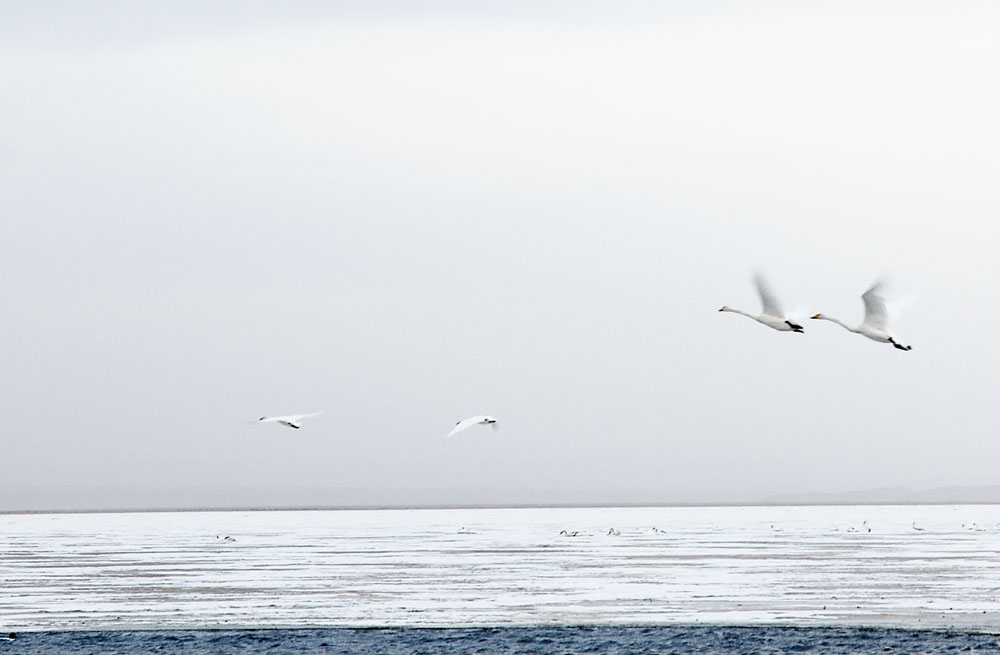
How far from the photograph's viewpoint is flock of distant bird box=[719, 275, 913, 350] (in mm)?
23859

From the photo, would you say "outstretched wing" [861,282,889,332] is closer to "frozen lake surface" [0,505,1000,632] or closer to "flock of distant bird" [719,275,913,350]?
"flock of distant bird" [719,275,913,350]

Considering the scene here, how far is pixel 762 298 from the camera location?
940 inches

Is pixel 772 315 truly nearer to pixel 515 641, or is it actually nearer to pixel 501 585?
pixel 515 641

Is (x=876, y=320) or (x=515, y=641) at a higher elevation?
(x=876, y=320)

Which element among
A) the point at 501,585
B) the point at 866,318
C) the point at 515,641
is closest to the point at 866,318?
the point at 866,318

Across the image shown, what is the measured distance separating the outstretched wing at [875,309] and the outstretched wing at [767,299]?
Answer: 1.41m

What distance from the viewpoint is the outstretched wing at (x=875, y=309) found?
78.5 feet

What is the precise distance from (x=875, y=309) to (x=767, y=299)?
1870 mm

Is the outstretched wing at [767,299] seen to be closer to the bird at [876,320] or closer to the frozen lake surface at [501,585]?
the bird at [876,320]

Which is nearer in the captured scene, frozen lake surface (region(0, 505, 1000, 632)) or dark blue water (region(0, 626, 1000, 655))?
dark blue water (region(0, 626, 1000, 655))

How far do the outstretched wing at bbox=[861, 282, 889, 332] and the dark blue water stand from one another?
5.38 meters

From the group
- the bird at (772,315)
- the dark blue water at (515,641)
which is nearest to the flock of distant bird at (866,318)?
the bird at (772,315)

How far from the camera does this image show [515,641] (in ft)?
82.0

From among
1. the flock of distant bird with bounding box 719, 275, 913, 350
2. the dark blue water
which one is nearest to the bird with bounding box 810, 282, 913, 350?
the flock of distant bird with bounding box 719, 275, 913, 350
